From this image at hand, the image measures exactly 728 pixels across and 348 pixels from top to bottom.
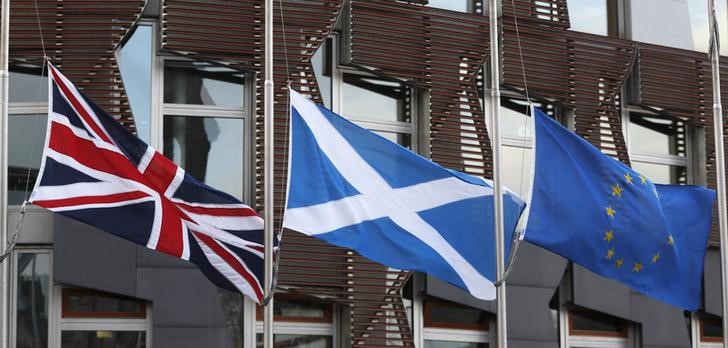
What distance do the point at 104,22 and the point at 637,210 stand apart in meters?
7.66

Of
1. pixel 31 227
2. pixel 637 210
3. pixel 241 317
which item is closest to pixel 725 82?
pixel 637 210

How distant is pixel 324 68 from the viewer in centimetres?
2502

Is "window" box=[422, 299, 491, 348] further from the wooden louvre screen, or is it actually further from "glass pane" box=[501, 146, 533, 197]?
the wooden louvre screen

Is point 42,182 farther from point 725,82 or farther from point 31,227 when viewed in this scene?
point 725,82

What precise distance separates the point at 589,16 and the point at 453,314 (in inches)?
229

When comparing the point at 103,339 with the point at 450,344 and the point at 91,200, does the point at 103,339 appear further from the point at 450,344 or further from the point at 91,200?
the point at 450,344

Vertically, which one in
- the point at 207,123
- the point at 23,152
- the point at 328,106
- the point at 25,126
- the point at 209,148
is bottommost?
the point at 23,152

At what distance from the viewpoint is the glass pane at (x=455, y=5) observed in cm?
2625

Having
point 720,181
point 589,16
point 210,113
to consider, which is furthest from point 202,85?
point 720,181

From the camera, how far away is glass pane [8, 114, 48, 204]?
23375 millimetres

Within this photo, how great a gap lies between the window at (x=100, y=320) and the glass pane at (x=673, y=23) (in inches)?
383

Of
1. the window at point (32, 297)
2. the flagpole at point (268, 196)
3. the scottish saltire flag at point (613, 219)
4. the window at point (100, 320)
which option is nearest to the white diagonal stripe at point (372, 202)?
the flagpole at point (268, 196)

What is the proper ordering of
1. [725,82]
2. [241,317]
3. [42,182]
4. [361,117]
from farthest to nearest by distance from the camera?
[725,82] < [361,117] < [241,317] < [42,182]

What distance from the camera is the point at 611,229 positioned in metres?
22.1
